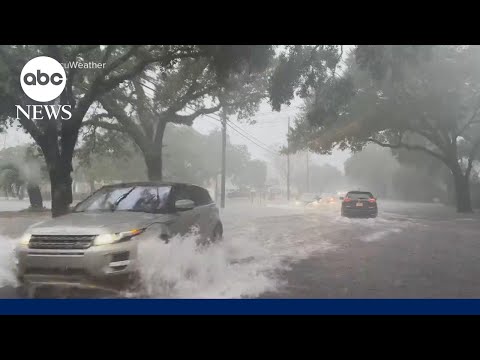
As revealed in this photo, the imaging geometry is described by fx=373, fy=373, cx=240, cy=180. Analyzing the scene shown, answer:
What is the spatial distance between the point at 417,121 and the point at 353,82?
3.34 meters

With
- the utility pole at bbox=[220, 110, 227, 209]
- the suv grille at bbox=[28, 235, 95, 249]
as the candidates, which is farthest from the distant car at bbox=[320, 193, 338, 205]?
the suv grille at bbox=[28, 235, 95, 249]

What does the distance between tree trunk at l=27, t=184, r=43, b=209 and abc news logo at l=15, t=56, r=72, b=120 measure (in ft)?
4.07

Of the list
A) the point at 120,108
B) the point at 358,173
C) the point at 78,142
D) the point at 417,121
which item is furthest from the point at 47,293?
the point at 417,121

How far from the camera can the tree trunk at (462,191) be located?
294 inches

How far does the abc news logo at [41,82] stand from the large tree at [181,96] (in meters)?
0.94

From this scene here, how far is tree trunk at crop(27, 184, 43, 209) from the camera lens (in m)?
5.54

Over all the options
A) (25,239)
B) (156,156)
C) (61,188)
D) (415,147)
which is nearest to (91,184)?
(61,188)

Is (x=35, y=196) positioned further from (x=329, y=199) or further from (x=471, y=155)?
(x=471, y=155)

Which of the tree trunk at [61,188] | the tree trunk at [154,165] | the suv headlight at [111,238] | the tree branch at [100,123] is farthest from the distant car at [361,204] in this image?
the tree trunk at [61,188]

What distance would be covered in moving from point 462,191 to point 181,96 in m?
5.99

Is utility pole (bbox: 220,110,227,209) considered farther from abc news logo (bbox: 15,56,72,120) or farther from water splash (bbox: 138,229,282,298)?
abc news logo (bbox: 15,56,72,120)

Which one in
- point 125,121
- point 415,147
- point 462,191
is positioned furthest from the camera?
point 415,147

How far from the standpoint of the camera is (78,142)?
237 inches

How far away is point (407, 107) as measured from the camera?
905 cm
